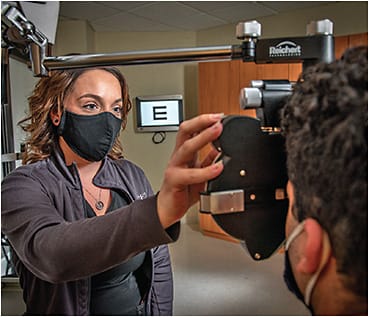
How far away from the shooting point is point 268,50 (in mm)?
732

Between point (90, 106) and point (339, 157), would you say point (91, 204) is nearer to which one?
point (90, 106)

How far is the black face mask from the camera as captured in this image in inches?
42.1

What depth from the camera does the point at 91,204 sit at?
1.05 meters

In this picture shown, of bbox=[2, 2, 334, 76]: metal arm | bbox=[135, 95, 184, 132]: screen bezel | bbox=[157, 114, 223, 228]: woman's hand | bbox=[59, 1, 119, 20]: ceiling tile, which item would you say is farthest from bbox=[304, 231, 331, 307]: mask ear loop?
bbox=[135, 95, 184, 132]: screen bezel

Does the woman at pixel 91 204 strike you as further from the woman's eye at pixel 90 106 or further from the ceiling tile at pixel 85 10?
the ceiling tile at pixel 85 10

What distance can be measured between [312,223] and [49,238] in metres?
0.44

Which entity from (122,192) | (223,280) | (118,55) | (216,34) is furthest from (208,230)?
(118,55)

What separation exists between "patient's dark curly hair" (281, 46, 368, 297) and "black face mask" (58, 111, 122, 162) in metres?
0.67

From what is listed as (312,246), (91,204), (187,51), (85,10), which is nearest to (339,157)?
(312,246)

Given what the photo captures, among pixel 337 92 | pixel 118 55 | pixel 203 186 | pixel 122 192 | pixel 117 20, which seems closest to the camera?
pixel 337 92

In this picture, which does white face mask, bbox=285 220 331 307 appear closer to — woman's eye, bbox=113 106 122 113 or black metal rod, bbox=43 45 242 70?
black metal rod, bbox=43 45 242 70

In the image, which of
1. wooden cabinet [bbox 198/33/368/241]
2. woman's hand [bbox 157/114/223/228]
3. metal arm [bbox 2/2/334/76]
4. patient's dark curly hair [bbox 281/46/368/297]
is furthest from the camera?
wooden cabinet [bbox 198/33/368/241]

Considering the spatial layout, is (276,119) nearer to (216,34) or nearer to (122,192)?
(122,192)

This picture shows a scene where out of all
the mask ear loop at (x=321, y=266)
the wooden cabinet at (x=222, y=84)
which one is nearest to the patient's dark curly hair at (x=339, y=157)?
the mask ear loop at (x=321, y=266)
